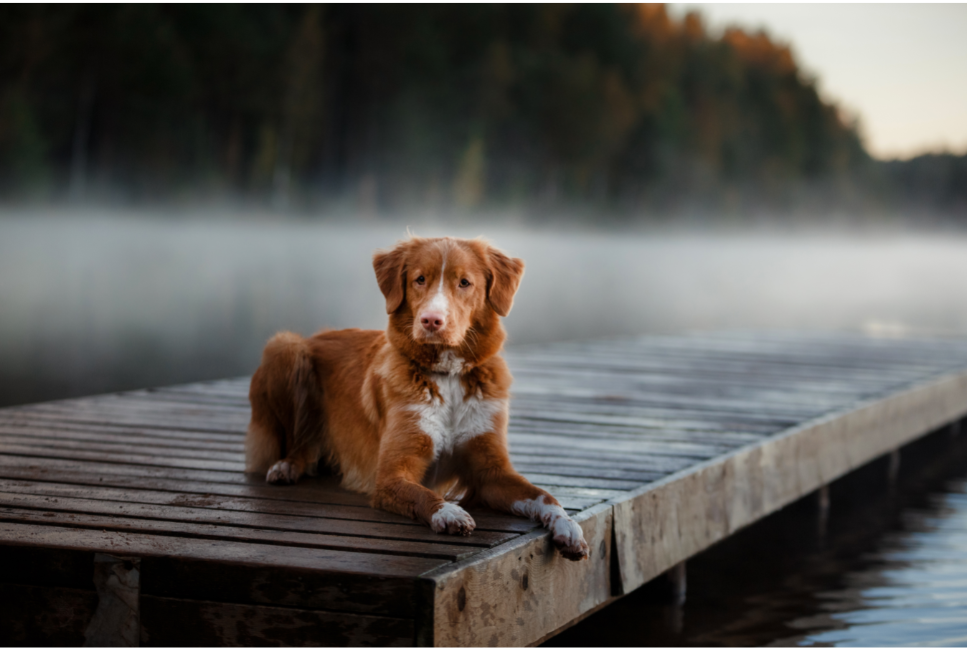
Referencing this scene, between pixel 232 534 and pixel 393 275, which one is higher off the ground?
pixel 393 275

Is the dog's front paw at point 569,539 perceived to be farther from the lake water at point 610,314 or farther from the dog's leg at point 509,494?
the lake water at point 610,314

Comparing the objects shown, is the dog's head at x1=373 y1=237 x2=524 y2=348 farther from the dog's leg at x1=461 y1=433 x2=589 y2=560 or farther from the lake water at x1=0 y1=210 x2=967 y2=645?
the lake water at x1=0 y1=210 x2=967 y2=645

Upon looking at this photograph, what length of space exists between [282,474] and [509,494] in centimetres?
87

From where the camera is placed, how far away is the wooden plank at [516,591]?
2.30m

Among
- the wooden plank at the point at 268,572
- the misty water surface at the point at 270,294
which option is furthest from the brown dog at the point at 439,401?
the misty water surface at the point at 270,294

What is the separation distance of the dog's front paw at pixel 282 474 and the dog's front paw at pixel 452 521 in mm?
817

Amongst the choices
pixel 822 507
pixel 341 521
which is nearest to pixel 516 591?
pixel 341 521

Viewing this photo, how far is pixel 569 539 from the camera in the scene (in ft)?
8.75

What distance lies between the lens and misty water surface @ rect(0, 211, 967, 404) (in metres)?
15.4

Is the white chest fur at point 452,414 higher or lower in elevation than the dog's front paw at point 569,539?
higher

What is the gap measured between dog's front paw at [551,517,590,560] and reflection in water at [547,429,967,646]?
141 centimetres

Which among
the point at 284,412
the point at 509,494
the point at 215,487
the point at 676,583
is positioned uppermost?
the point at 284,412

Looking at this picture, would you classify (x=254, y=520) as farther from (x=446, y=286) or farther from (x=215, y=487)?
(x=446, y=286)

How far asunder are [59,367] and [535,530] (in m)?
12.5
